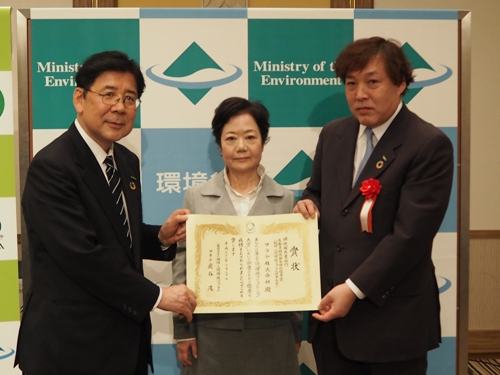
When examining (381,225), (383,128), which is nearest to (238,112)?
(383,128)

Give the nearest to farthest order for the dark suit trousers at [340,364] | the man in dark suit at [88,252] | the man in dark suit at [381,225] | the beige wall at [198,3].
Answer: the man in dark suit at [88,252]
the man in dark suit at [381,225]
the dark suit trousers at [340,364]
the beige wall at [198,3]

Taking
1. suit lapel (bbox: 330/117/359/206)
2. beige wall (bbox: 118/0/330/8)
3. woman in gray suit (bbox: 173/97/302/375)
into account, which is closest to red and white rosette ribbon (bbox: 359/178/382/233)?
suit lapel (bbox: 330/117/359/206)

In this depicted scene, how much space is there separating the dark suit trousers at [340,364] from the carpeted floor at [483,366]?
213cm

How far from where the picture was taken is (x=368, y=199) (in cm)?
199

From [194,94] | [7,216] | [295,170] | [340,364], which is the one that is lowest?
[340,364]

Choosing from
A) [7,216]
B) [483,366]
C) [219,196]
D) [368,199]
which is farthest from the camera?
[483,366]

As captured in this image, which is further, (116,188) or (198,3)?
(198,3)

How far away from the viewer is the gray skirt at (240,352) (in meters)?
2.13

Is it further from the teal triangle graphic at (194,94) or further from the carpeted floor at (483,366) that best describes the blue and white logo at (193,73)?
the carpeted floor at (483,366)

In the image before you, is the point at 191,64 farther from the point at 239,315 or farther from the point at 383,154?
the point at 239,315

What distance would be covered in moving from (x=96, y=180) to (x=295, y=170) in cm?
119

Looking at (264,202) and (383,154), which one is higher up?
(383,154)

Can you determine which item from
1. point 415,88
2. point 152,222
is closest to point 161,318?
point 152,222

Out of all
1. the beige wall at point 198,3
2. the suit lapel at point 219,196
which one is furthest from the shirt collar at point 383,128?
the beige wall at point 198,3
